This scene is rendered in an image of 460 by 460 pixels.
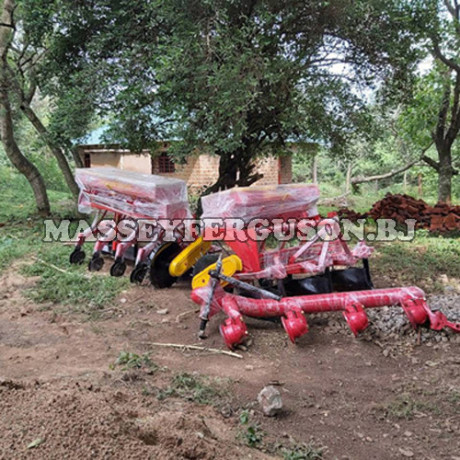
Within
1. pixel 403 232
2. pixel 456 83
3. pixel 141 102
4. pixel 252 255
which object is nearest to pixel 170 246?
pixel 252 255

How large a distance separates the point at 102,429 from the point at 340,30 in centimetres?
724

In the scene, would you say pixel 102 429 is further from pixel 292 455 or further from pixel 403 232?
pixel 403 232

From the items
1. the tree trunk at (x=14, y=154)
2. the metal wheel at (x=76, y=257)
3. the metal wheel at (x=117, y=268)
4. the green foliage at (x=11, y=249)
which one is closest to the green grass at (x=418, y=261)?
the metal wheel at (x=117, y=268)

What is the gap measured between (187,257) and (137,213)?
106cm

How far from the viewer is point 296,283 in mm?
5031

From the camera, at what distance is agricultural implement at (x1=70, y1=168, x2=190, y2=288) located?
594 centimetres

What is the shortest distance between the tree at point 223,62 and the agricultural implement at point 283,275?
181 centimetres

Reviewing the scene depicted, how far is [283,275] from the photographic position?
4.45 m

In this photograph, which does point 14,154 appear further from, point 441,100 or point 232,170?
point 441,100

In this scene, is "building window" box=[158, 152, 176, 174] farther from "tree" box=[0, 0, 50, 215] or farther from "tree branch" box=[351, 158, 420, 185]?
"tree branch" box=[351, 158, 420, 185]

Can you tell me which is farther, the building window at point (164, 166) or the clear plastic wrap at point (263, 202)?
the building window at point (164, 166)

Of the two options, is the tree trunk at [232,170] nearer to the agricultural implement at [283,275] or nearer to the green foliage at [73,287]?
A: the green foliage at [73,287]

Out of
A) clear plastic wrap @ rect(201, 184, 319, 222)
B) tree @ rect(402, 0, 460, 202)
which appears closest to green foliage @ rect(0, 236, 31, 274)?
clear plastic wrap @ rect(201, 184, 319, 222)

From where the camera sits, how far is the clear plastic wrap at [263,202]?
4656 mm
